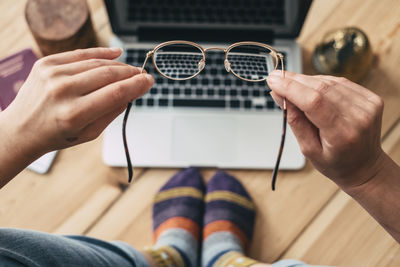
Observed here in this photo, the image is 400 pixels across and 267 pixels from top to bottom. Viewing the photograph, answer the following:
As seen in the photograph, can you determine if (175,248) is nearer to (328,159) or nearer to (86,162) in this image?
(86,162)

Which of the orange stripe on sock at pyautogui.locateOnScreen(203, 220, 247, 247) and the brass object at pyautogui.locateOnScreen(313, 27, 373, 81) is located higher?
the brass object at pyautogui.locateOnScreen(313, 27, 373, 81)

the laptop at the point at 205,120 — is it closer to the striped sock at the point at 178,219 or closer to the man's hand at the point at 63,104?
the striped sock at the point at 178,219

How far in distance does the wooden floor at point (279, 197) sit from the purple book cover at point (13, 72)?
6.2 inches

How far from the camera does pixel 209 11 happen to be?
68 cm

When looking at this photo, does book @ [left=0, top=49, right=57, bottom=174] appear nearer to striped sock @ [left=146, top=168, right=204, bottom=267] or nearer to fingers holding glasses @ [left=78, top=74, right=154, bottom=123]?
striped sock @ [left=146, top=168, right=204, bottom=267]

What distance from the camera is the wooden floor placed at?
709 millimetres

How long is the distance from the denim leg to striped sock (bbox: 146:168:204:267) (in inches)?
3.3

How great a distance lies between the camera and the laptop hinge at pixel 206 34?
27.2 inches

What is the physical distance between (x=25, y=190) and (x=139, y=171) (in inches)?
9.6

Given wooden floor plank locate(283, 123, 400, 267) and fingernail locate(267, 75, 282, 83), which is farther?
wooden floor plank locate(283, 123, 400, 267)

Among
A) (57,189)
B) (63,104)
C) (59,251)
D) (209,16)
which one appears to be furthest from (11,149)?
(209,16)

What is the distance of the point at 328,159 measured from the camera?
44 centimetres

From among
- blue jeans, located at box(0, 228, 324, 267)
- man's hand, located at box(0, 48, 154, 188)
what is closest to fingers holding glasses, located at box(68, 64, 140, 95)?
man's hand, located at box(0, 48, 154, 188)

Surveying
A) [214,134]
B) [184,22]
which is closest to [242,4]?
[184,22]
